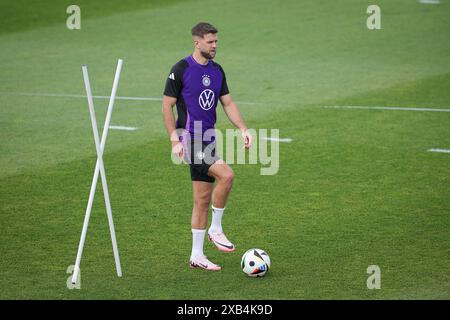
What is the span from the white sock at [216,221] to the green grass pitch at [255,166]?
252mm

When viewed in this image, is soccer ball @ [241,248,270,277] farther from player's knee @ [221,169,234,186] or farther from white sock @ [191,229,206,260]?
player's knee @ [221,169,234,186]

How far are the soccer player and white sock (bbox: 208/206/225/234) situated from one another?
0.30 m

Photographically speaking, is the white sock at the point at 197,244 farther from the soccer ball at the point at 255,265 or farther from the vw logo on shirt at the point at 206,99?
the vw logo on shirt at the point at 206,99

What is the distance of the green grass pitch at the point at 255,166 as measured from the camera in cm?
883

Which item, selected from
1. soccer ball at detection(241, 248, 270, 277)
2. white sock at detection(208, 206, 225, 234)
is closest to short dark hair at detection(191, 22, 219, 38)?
white sock at detection(208, 206, 225, 234)

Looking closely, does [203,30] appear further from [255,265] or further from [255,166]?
[255,166]

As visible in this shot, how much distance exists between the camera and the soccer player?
9.01 m

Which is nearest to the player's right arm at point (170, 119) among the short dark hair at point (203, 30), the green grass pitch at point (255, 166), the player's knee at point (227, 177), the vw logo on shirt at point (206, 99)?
the vw logo on shirt at point (206, 99)

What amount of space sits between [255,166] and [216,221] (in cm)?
380

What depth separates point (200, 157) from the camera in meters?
9.09

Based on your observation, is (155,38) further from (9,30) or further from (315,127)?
(315,127)

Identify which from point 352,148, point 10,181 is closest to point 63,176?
point 10,181
